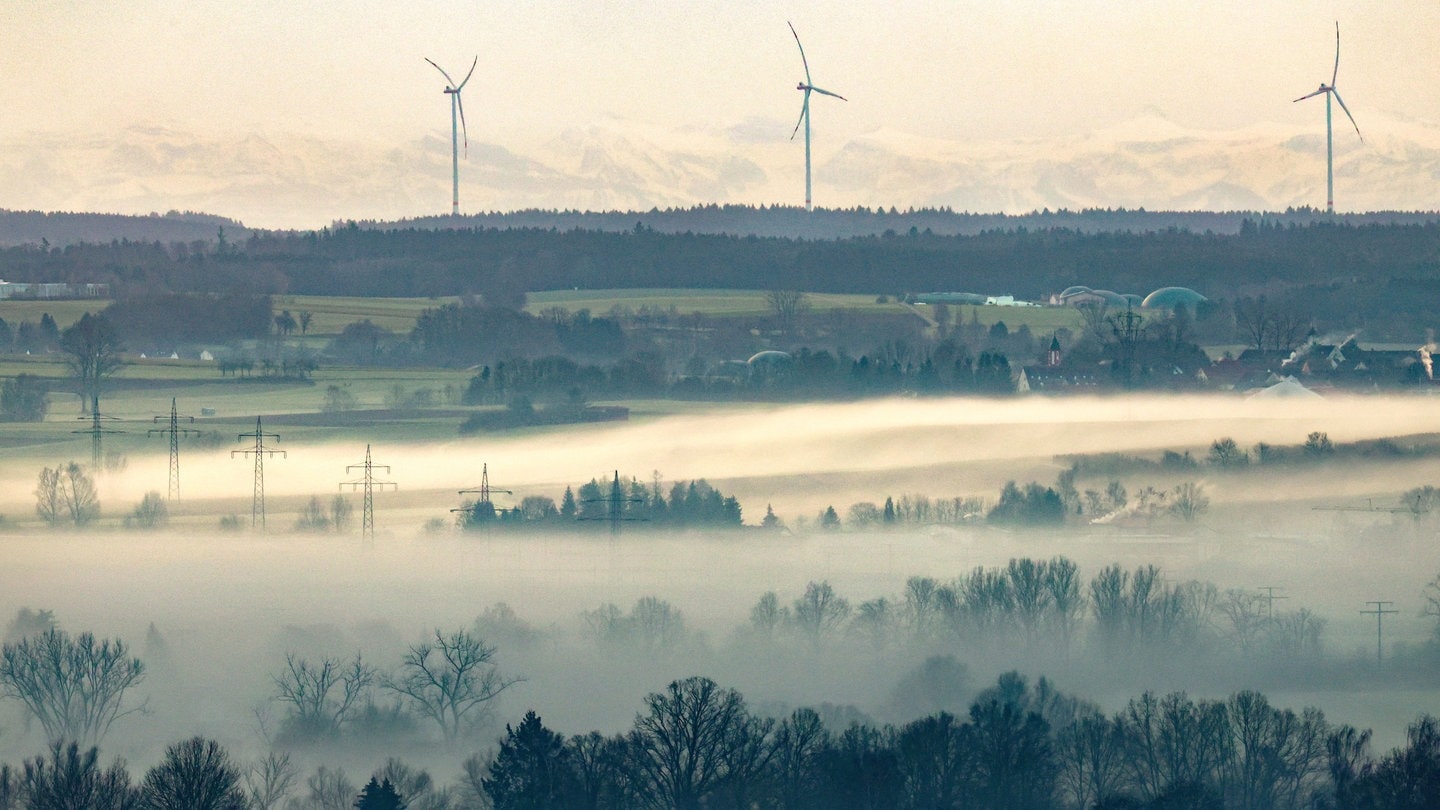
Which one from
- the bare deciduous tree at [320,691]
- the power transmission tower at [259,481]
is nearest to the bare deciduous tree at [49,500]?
the power transmission tower at [259,481]

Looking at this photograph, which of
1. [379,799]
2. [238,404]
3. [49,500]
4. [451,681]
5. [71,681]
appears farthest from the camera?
[238,404]

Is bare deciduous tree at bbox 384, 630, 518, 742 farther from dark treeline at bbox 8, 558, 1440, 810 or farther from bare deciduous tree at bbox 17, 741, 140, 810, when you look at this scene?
bare deciduous tree at bbox 17, 741, 140, 810

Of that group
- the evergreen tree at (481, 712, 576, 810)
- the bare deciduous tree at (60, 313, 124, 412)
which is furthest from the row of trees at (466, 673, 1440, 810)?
the bare deciduous tree at (60, 313, 124, 412)

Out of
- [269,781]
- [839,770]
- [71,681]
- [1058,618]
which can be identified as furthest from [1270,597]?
[269,781]

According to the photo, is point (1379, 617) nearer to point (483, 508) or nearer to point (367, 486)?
point (483, 508)

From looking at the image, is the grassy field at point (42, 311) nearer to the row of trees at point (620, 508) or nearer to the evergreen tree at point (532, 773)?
the row of trees at point (620, 508)

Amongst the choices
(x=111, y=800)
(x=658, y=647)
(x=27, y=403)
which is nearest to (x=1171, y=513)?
(x=658, y=647)
